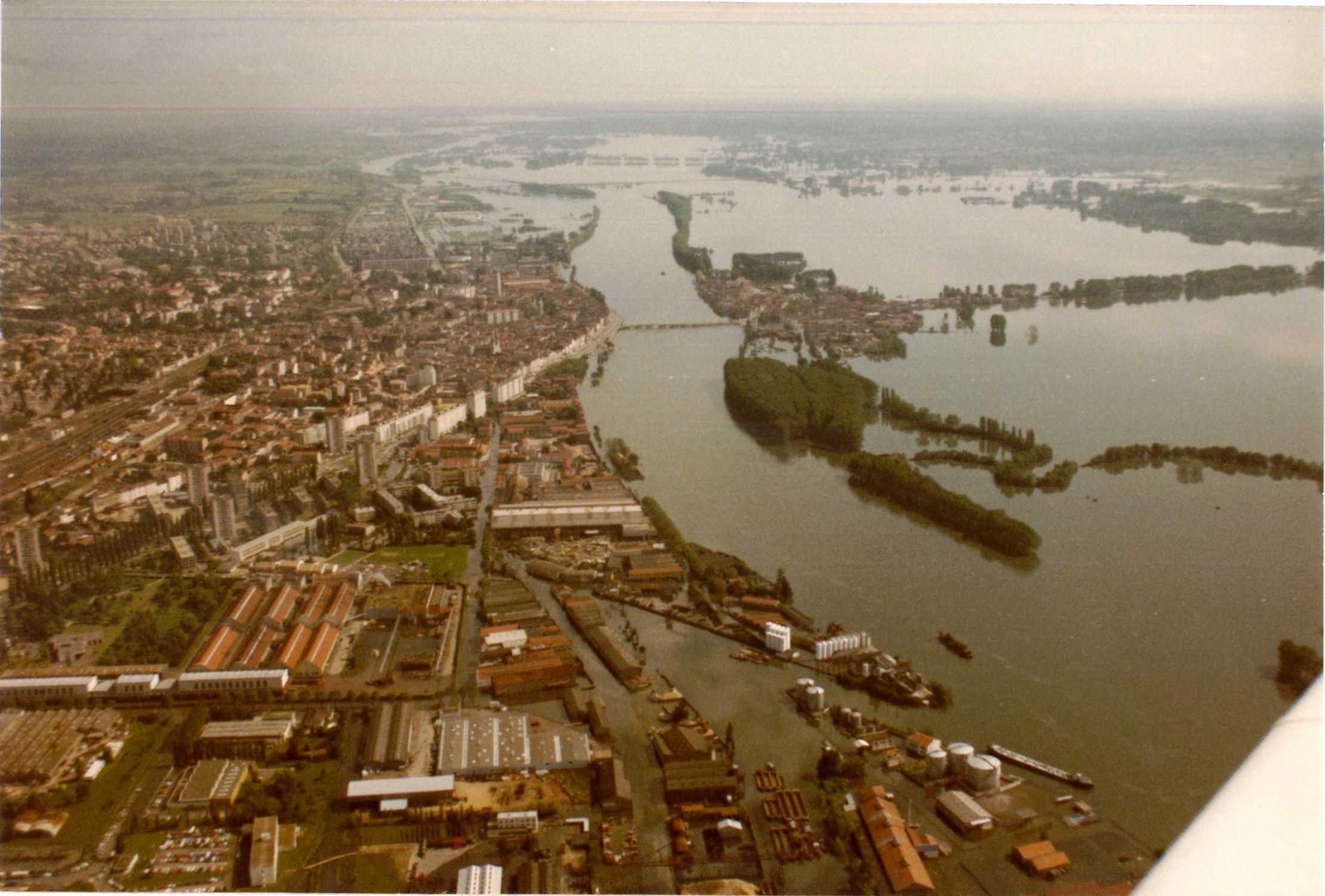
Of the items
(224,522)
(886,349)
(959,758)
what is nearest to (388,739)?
(959,758)

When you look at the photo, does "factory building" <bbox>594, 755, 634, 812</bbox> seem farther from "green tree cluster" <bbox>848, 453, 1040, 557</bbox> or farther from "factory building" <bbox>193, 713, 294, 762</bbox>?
"green tree cluster" <bbox>848, 453, 1040, 557</bbox>

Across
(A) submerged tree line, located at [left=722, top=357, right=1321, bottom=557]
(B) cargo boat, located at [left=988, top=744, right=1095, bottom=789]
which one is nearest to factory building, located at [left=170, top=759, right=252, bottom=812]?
(B) cargo boat, located at [left=988, top=744, right=1095, bottom=789]

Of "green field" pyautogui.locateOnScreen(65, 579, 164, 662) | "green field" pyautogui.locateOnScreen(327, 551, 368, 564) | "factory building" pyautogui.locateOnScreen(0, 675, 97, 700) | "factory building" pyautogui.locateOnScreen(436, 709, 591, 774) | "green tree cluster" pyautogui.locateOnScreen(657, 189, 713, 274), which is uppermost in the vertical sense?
"green tree cluster" pyautogui.locateOnScreen(657, 189, 713, 274)

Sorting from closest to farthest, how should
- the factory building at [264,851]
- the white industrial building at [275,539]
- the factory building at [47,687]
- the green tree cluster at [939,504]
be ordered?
the factory building at [264,851]
the factory building at [47,687]
the white industrial building at [275,539]
the green tree cluster at [939,504]

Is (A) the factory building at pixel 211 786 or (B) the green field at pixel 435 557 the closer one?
(A) the factory building at pixel 211 786

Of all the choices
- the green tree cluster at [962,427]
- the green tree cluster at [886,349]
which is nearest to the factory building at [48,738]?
the green tree cluster at [962,427]

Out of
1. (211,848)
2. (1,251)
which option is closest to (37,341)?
(1,251)

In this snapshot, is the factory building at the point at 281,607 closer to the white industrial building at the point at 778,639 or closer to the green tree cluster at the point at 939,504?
the white industrial building at the point at 778,639

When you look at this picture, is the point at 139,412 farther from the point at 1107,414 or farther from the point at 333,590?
the point at 1107,414
